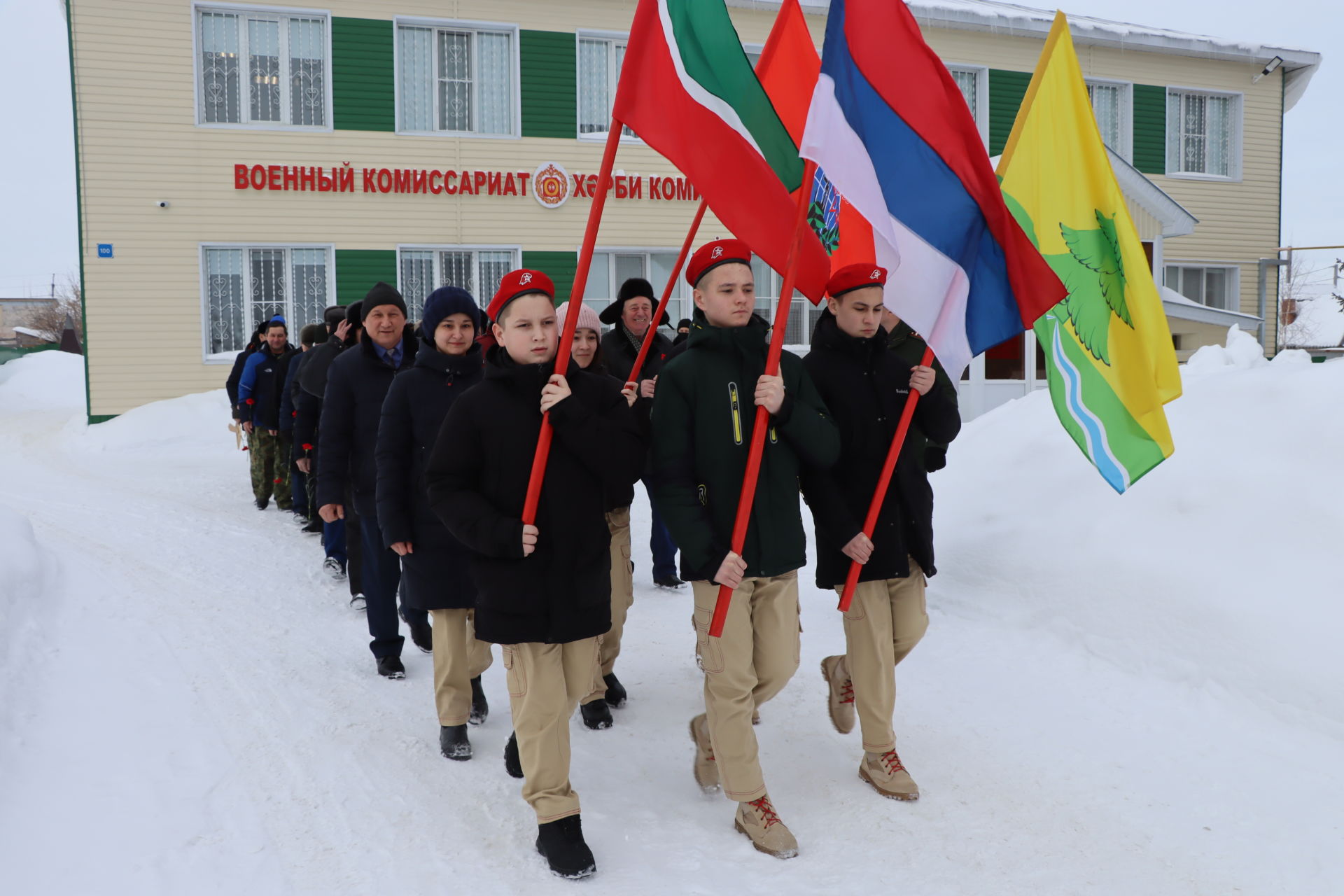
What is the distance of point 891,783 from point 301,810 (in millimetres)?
2190

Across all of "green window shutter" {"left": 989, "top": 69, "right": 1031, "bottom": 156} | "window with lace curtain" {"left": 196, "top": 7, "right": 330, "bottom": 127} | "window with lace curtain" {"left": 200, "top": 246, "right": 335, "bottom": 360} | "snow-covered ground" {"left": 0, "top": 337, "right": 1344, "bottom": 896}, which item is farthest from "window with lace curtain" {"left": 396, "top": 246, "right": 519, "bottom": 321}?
"snow-covered ground" {"left": 0, "top": 337, "right": 1344, "bottom": 896}

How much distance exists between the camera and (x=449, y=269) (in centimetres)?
1661

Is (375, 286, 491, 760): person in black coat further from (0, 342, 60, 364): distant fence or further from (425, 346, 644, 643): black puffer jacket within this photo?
(0, 342, 60, 364): distant fence

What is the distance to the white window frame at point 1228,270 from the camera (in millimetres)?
20625

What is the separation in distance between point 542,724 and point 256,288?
14.3m

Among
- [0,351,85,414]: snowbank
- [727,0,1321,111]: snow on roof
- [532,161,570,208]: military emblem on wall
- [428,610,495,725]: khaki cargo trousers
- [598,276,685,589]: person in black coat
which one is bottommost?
[0,351,85,414]: snowbank

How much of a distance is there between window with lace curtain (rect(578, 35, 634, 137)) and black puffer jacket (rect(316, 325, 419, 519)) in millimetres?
12402

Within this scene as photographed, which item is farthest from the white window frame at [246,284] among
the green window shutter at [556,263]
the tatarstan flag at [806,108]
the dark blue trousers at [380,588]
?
the tatarstan flag at [806,108]

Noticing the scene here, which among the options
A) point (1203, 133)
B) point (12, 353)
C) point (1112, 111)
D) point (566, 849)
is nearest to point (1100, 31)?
point (1112, 111)

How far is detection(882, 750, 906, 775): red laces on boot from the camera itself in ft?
12.9

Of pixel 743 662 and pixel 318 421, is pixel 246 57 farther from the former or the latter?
pixel 743 662

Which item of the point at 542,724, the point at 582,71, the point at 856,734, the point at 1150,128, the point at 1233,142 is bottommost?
the point at 856,734

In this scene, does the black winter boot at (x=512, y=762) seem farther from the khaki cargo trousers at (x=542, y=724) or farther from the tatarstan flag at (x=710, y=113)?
the tatarstan flag at (x=710, y=113)

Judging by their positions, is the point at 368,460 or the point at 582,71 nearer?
the point at 368,460
